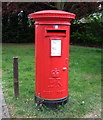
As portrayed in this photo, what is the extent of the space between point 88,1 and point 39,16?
974 centimetres

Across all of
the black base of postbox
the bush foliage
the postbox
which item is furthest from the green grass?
the bush foliage

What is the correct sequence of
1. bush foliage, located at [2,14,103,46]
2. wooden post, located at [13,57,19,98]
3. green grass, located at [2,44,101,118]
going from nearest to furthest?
1. green grass, located at [2,44,101,118]
2. wooden post, located at [13,57,19,98]
3. bush foliage, located at [2,14,103,46]

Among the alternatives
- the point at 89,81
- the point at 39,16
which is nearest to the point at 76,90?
the point at 89,81

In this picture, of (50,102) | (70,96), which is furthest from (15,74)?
(70,96)

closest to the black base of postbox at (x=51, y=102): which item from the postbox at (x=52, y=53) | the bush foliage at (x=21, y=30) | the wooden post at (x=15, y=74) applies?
the postbox at (x=52, y=53)

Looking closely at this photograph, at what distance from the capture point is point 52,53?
365cm

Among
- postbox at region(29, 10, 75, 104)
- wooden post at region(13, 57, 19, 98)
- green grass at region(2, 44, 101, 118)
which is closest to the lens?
postbox at region(29, 10, 75, 104)

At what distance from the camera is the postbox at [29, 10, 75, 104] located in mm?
3561

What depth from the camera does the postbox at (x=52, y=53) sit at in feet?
11.7

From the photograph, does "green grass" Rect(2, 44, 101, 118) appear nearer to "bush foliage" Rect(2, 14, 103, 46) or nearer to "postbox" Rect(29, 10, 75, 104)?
"postbox" Rect(29, 10, 75, 104)

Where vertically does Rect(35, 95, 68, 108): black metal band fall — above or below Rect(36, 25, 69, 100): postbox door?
below

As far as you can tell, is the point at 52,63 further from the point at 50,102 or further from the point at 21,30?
the point at 21,30

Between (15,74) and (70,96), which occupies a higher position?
(15,74)

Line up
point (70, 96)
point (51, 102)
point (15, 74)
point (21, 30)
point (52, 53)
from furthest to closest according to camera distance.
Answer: point (21, 30) → point (70, 96) → point (15, 74) → point (51, 102) → point (52, 53)
